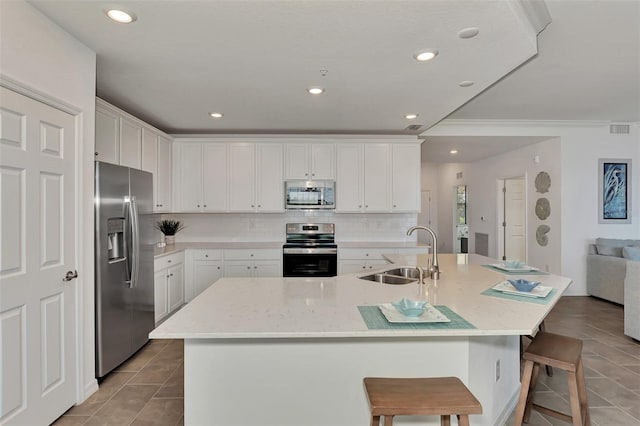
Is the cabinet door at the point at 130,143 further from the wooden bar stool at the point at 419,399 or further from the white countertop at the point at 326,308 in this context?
the wooden bar stool at the point at 419,399

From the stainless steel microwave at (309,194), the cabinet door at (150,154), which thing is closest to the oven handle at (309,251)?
the stainless steel microwave at (309,194)

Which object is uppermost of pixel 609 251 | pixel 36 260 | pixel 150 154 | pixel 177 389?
pixel 150 154

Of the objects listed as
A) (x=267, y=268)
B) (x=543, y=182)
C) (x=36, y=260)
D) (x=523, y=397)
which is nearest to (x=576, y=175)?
(x=543, y=182)

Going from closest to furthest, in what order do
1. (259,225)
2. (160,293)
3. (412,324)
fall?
1. (412,324)
2. (160,293)
3. (259,225)

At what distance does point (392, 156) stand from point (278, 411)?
13.0 ft

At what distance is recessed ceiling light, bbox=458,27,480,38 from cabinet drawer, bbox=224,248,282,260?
10.9 ft

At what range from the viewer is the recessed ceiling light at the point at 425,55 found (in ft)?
7.77

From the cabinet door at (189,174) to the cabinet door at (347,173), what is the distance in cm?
207

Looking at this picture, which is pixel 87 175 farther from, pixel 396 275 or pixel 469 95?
pixel 469 95

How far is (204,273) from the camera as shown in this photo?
4.59m

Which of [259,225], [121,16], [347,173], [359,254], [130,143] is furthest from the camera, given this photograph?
[259,225]

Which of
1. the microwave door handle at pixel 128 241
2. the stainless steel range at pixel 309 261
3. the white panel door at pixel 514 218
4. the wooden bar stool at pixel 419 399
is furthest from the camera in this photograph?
the white panel door at pixel 514 218

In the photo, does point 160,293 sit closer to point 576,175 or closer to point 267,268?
point 267,268

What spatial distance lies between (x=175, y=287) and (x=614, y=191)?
22.3ft
